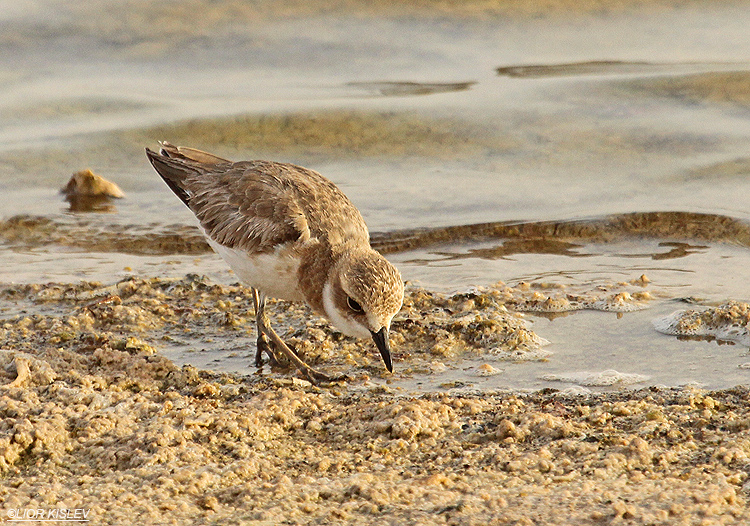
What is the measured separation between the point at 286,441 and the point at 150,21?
9599 millimetres

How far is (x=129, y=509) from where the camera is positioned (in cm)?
316

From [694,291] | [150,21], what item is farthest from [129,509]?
[150,21]

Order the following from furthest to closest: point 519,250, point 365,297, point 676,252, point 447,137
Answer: point 447,137, point 519,250, point 676,252, point 365,297

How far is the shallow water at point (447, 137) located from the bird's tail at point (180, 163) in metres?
0.77

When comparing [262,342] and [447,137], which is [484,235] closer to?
[447,137]

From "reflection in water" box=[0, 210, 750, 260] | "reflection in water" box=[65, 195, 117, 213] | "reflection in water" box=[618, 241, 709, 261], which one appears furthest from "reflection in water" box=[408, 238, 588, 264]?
"reflection in water" box=[65, 195, 117, 213]

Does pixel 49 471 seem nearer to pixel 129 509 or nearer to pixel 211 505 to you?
pixel 129 509

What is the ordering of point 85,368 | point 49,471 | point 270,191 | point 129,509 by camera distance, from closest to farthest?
point 129,509
point 49,471
point 85,368
point 270,191

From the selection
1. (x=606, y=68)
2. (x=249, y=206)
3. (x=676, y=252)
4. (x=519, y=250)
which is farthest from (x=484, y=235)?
(x=606, y=68)

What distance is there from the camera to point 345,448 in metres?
3.73

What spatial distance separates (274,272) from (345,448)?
155 cm

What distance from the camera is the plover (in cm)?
471

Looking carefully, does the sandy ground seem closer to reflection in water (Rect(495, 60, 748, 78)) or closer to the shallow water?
the shallow water

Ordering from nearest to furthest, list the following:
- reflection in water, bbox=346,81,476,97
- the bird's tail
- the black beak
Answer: the black beak → the bird's tail → reflection in water, bbox=346,81,476,97
